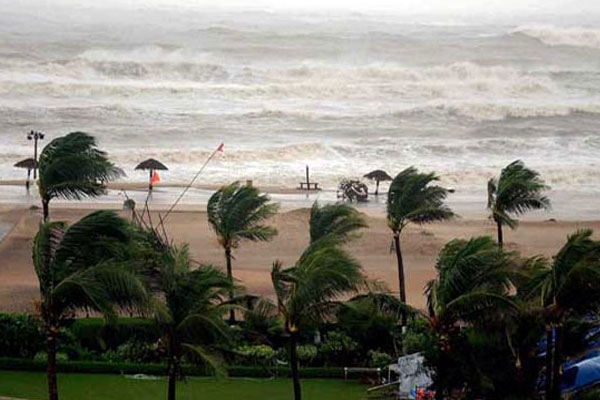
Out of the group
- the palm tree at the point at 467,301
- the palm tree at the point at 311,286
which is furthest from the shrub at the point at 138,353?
the palm tree at the point at 467,301

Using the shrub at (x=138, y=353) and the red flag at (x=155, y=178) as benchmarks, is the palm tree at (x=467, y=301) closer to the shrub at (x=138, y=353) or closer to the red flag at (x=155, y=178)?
the shrub at (x=138, y=353)

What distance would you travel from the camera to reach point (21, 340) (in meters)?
19.5

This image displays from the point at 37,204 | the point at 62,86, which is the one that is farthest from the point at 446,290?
the point at 62,86

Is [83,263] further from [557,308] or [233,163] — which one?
[233,163]

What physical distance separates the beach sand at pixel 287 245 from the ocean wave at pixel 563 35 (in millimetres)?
19654

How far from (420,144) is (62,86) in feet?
40.3

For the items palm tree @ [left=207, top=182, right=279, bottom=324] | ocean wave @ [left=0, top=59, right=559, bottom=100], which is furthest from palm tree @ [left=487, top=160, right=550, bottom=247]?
ocean wave @ [left=0, top=59, right=559, bottom=100]

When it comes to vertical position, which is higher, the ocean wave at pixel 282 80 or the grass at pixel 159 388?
the ocean wave at pixel 282 80

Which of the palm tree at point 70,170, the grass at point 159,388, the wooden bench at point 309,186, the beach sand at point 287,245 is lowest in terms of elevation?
the grass at point 159,388

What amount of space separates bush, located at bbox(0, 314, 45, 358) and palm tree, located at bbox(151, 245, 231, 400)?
211 inches

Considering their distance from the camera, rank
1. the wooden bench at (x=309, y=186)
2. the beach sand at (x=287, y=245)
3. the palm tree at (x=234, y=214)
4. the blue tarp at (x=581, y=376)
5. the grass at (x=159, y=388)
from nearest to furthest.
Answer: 1. the blue tarp at (x=581, y=376)
2. the grass at (x=159, y=388)
3. the palm tree at (x=234, y=214)
4. the beach sand at (x=287, y=245)
5. the wooden bench at (x=309, y=186)

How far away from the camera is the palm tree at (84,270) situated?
13.4 m

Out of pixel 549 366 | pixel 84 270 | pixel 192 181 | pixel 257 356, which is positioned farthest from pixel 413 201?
pixel 192 181

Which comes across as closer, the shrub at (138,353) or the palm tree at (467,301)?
the palm tree at (467,301)
